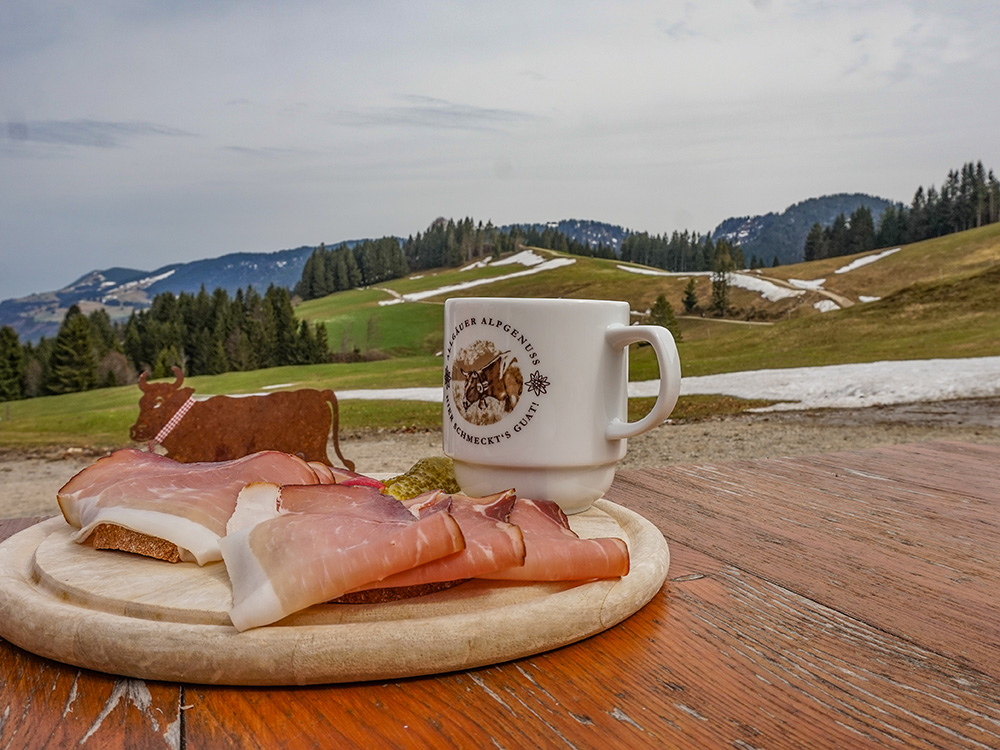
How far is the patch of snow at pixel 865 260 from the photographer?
15326 mm

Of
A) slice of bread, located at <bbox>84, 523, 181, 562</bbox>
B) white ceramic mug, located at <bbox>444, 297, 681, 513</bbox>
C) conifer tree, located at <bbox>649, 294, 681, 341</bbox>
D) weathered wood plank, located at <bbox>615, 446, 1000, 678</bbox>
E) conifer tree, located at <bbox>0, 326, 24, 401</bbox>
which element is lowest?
conifer tree, located at <bbox>0, 326, 24, 401</bbox>

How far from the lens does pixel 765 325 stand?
10633 millimetres

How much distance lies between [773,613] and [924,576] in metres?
0.19

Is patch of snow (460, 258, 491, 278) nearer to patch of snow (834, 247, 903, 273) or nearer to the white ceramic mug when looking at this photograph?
patch of snow (834, 247, 903, 273)

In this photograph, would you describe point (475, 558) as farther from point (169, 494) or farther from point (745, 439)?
point (745, 439)

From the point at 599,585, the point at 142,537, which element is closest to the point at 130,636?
the point at 142,537

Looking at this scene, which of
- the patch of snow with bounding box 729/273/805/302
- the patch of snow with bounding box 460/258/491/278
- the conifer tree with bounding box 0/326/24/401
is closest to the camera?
the conifer tree with bounding box 0/326/24/401

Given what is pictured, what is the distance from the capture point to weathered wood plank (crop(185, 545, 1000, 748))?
14.7 inches

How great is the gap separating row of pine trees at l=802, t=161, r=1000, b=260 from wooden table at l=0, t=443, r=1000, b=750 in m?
20.8

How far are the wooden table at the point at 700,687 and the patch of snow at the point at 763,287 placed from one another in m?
12.5

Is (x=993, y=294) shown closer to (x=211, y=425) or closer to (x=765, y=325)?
(x=765, y=325)

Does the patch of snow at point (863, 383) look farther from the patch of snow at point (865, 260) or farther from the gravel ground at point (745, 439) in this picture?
the patch of snow at point (865, 260)

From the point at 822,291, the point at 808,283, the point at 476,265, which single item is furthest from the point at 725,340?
the point at 476,265

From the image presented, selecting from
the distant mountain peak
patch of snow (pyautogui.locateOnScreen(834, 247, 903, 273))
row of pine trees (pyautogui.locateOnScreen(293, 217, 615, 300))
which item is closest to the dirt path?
patch of snow (pyautogui.locateOnScreen(834, 247, 903, 273))
